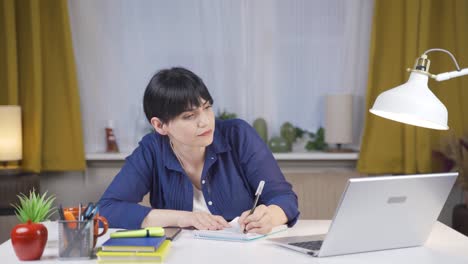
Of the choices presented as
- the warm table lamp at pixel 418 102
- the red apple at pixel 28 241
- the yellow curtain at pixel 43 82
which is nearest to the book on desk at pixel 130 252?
the red apple at pixel 28 241

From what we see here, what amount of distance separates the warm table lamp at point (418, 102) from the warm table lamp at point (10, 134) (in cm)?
253

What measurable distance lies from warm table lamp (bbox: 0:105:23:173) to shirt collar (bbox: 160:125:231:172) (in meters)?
1.57

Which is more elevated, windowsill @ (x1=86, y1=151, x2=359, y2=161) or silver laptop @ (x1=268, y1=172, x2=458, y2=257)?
silver laptop @ (x1=268, y1=172, x2=458, y2=257)

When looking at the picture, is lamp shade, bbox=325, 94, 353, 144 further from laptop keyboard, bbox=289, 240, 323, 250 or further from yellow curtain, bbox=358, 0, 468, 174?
laptop keyboard, bbox=289, 240, 323, 250

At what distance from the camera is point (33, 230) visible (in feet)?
5.13

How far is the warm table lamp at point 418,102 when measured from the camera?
147cm

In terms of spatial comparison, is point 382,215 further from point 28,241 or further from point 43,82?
point 43,82

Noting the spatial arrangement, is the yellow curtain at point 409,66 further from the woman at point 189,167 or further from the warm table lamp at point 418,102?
A: the warm table lamp at point 418,102

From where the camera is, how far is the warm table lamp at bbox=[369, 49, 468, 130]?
4.84 feet

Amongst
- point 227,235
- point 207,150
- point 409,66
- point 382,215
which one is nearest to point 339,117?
point 409,66

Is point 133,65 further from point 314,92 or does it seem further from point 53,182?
point 314,92

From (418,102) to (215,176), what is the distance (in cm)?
96

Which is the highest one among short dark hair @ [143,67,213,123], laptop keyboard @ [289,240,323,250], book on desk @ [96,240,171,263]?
short dark hair @ [143,67,213,123]

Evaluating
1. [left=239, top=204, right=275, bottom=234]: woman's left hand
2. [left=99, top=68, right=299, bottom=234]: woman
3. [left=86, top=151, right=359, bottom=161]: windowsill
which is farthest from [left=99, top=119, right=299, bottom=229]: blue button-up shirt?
[left=86, top=151, right=359, bottom=161]: windowsill
